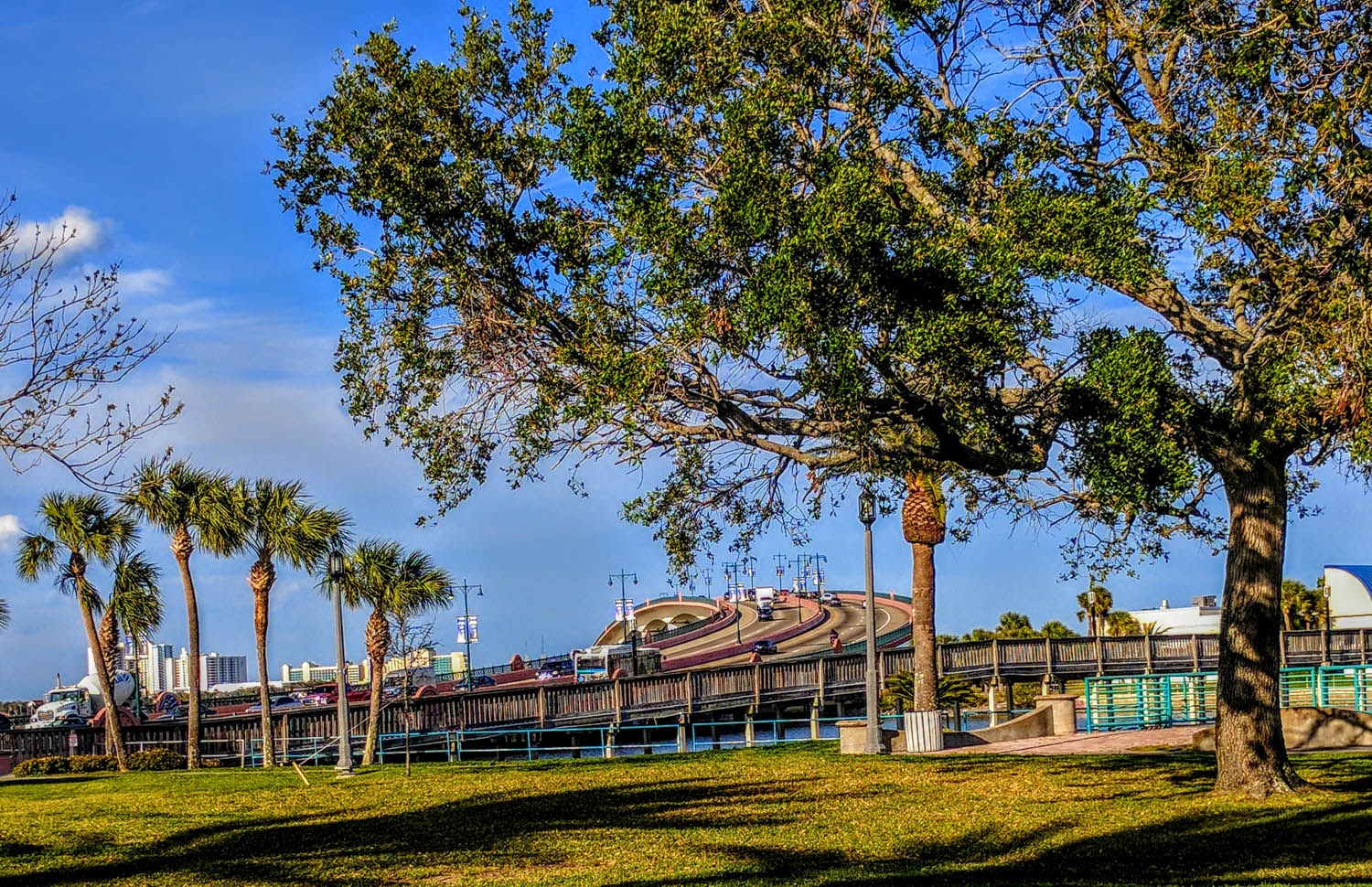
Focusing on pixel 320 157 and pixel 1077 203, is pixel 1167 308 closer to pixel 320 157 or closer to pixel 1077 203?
pixel 1077 203

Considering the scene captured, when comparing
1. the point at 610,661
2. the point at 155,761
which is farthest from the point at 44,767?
the point at 610,661

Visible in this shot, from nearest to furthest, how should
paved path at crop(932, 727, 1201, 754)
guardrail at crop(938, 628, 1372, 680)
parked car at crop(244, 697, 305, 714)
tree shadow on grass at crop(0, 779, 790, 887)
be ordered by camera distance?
1. tree shadow on grass at crop(0, 779, 790, 887)
2. paved path at crop(932, 727, 1201, 754)
3. guardrail at crop(938, 628, 1372, 680)
4. parked car at crop(244, 697, 305, 714)

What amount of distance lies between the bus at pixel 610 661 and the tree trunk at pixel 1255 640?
46.0m

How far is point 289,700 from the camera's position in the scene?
72562 millimetres

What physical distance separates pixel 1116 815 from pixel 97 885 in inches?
425

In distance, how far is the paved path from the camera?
24.7 m

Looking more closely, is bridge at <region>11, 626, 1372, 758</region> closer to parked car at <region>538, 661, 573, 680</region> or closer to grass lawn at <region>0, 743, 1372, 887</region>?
grass lawn at <region>0, 743, 1372, 887</region>

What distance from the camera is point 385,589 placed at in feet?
114

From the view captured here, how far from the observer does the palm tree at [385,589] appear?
34.2 metres

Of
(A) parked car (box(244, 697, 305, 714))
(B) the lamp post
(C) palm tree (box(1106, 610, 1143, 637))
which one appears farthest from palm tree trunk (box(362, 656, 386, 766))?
(C) palm tree (box(1106, 610, 1143, 637))

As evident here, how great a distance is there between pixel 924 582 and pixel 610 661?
137 feet

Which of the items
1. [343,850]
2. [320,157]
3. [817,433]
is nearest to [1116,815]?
[817,433]

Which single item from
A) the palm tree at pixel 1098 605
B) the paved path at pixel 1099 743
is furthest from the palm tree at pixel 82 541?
the palm tree at pixel 1098 605

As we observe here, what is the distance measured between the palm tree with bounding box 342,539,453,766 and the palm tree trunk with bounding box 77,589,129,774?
18.7 ft
